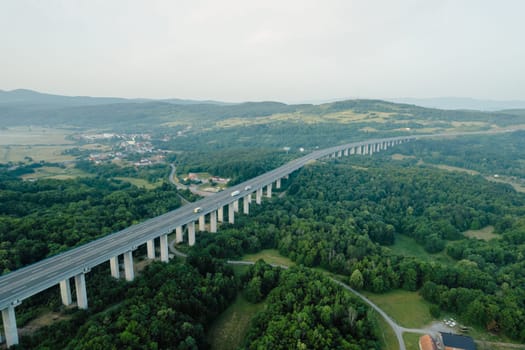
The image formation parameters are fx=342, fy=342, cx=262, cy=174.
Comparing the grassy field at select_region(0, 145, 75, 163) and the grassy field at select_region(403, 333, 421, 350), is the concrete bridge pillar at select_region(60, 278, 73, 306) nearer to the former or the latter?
the grassy field at select_region(403, 333, 421, 350)

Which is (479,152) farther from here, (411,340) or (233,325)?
(233,325)

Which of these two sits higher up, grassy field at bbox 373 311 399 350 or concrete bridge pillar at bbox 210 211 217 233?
concrete bridge pillar at bbox 210 211 217 233

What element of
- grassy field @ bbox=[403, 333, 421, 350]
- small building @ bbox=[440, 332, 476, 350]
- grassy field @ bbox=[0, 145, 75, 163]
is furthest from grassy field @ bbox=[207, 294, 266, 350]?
grassy field @ bbox=[0, 145, 75, 163]

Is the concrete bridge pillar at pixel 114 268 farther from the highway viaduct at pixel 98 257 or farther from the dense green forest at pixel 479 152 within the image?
the dense green forest at pixel 479 152

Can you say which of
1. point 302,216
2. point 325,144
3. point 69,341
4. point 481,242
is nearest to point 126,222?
point 69,341

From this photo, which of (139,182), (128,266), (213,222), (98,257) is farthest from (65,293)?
(139,182)

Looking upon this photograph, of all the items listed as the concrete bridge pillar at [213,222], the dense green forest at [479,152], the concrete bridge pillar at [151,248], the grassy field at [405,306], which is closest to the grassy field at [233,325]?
the grassy field at [405,306]
